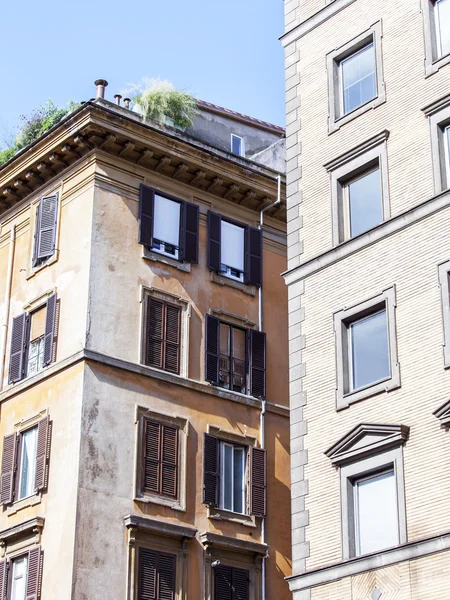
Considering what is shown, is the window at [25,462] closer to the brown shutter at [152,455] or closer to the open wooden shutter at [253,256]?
the brown shutter at [152,455]

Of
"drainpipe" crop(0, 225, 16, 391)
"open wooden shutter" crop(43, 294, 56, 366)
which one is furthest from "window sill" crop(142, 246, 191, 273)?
"drainpipe" crop(0, 225, 16, 391)

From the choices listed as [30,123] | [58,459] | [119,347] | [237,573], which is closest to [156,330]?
[119,347]

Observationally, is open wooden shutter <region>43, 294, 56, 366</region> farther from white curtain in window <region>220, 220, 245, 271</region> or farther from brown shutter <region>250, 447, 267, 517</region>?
brown shutter <region>250, 447, 267, 517</region>

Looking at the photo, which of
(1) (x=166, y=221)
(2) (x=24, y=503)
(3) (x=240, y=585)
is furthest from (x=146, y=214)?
(3) (x=240, y=585)

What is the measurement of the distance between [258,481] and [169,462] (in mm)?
3056

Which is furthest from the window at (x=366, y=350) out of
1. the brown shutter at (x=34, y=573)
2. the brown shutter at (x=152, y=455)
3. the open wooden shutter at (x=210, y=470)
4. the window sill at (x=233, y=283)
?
the window sill at (x=233, y=283)

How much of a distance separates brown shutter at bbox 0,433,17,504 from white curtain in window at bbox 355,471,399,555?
13543mm

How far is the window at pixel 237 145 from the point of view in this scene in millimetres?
43500

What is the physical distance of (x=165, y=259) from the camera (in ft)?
120

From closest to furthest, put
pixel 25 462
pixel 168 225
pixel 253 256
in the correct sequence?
pixel 25 462 → pixel 168 225 → pixel 253 256

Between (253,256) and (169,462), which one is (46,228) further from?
(169,462)

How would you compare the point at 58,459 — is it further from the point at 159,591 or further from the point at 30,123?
the point at 30,123

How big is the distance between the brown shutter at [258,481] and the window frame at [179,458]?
7.54ft

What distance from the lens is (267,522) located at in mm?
35719
